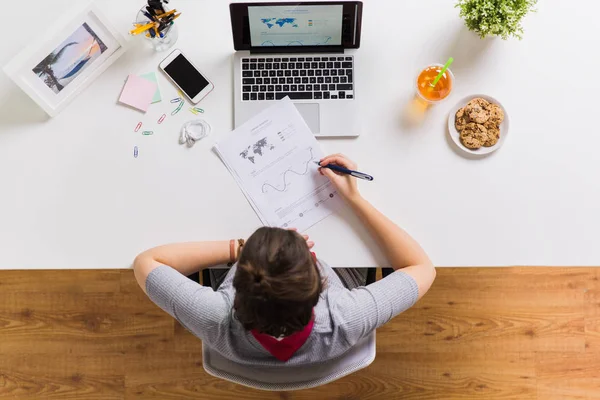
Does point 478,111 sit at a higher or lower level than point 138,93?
lower

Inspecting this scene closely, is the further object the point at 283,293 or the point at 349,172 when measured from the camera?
the point at 349,172

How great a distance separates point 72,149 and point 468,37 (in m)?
0.99

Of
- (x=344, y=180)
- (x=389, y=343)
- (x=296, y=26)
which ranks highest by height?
(x=296, y=26)

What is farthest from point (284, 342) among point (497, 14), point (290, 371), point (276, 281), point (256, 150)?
point (497, 14)

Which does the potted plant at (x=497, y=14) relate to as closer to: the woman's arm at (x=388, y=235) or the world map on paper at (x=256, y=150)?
the woman's arm at (x=388, y=235)

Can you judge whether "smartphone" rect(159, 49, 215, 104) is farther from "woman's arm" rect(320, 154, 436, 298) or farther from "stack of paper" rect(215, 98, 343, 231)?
"woman's arm" rect(320, 154, 436, 298)

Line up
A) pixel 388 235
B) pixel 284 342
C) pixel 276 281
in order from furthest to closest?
pixel 388 235
pixel 284 342
pixel 276 281

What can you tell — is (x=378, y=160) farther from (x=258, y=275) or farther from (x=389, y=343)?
(x=389, y=343)

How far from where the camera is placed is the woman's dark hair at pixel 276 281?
819mm

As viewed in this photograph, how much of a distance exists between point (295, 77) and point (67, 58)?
1.72 ft

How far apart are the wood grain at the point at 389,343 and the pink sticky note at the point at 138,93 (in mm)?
786

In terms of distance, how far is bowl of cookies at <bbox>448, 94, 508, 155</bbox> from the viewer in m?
1.18

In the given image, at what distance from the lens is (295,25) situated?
115 cm

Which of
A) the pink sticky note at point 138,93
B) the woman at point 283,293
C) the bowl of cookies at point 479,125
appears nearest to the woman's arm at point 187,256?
the woman at point 283,293
